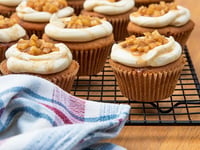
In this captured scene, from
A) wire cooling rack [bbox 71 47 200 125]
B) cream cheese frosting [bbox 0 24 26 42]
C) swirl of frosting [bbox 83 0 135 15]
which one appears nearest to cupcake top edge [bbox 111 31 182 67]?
wire cooling rack [bbox 71 47 200 125]

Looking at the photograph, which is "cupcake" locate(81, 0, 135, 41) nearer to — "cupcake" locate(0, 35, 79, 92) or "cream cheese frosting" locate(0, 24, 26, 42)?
"cream cheese frosting" locate(0, 24, 26, 42)

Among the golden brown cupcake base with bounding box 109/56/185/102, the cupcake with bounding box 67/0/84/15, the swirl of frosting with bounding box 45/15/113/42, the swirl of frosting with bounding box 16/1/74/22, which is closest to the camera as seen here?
the golden brown cupcake base with bounding box 109/56/185/102

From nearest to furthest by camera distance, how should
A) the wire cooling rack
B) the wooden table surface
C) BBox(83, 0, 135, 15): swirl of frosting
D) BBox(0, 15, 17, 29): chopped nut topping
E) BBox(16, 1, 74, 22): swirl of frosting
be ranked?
the wooden table surface < the wire cooling rack < BBox(0, 15, 17, 29): chopped nut topping < BBox(16, 1, 74, 22): swirl of frosting < BBox(83, 0, 135, 15): swirl of frosting

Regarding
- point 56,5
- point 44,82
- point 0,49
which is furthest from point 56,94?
point 56,5

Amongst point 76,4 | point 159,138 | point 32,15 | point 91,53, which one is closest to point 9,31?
point 32,15

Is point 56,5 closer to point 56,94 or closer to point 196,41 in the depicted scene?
point 196,41

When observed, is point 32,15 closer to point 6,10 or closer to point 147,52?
point 6,10

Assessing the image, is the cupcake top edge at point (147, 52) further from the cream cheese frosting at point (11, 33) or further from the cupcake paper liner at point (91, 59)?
the cream cheese frosting at point (11, 33)
